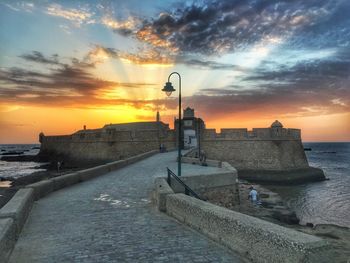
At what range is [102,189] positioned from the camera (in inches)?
484

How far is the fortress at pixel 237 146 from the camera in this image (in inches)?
1542

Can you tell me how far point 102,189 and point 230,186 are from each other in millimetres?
5301

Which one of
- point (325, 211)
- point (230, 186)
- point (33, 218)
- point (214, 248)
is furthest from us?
point (325, 211)

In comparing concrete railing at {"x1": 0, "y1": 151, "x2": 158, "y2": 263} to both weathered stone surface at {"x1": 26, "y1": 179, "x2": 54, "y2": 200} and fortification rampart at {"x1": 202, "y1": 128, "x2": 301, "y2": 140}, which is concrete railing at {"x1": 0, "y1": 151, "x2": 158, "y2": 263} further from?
fortification rampart at {"x1": 202, "y1": 128, "x2": 301, "y2": 140}

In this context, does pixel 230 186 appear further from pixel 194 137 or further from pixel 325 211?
pixel 194 137

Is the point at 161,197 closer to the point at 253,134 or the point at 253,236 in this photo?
the point at 253,236

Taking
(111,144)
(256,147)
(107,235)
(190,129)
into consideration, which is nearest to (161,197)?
(107,235)

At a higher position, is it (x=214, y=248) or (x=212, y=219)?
(x=212, y=219)

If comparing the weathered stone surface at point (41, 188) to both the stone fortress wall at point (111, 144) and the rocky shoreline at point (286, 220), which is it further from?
the stone fortress wall at point (111, 144)

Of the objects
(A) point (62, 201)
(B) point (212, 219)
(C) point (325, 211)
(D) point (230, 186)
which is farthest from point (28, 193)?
(C) point (325, 211)

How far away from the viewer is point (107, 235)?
660cm

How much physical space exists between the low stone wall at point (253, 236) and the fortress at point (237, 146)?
104ft

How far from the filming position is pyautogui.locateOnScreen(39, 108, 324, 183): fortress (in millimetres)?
39156

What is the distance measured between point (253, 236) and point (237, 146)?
37049 millimetres
